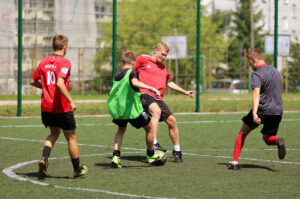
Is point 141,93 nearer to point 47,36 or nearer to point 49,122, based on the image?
point 49,122

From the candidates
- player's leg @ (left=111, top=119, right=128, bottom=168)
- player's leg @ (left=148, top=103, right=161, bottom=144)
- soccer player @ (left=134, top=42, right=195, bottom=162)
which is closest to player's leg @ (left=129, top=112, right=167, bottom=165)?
player's leg @ (left=111, top=119, right=128, bottom=168)

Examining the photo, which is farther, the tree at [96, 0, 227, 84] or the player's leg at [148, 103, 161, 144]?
the tree at [96, 0, 227, 84]

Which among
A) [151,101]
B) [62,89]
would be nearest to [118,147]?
[151,101]

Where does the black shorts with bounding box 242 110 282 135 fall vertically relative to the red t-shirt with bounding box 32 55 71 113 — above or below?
below

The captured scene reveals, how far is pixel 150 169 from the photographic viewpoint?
8.44 meters

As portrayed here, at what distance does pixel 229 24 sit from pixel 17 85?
58.1 meters

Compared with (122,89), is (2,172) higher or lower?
lower

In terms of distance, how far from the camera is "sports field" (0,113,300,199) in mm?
6656

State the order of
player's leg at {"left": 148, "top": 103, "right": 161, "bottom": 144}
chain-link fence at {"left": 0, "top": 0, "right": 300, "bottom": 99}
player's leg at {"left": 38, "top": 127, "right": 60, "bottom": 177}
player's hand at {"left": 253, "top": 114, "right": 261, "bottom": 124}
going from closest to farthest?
1. player's leg at {"left": 38, "top": 127, "right": 60, "bottom": 177}
2. player's hand at {"left": 253, "top": 114, "right": 261, "bottom": 124}
3. player's leg at {"left": 148, "top": 103, "right": 161, "bottom": 144}
4. chain-link fence at {"left": 0, "top": 0, "right": 300, "bottom": 99}

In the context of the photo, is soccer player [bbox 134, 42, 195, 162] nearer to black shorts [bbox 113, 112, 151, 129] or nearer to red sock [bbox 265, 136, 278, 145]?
black shorts [bbox 113, 112, 151, 129]

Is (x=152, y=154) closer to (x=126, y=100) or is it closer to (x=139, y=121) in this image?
(x=139, y=121)

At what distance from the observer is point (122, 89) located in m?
8.60

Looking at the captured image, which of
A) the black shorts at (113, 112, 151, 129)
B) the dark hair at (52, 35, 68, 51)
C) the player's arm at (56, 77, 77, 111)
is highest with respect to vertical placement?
the dark hair at (52, 35, 68, 51)

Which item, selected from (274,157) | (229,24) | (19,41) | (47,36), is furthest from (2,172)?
(229,24)
